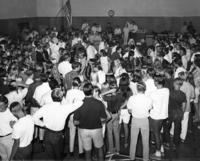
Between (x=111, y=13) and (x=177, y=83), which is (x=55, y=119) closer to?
(x=177, y=83)

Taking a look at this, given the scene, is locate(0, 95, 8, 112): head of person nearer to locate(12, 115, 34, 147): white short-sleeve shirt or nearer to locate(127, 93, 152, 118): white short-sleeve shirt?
locate(12, 115, 34, 147): white short-sleeve shirt

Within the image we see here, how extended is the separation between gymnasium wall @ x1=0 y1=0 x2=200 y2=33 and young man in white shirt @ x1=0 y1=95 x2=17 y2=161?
1414 centimetres

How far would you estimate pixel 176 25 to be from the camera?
762 inches

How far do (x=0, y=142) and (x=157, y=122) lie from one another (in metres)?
2.93

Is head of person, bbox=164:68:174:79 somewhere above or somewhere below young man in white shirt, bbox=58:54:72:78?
below

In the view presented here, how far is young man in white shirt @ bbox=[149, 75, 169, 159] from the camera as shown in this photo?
6273 millimetres

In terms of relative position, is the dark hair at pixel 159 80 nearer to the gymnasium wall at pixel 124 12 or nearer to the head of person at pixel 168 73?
the head of person at pixel 168 73

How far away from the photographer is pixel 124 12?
19.3 meters

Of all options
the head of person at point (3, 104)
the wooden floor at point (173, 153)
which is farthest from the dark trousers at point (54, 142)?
the wooden floor at point (173, 153)

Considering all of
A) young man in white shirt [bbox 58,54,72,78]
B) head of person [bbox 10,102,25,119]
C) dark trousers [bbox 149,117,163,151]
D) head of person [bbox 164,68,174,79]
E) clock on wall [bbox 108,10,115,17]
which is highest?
clock on wall [bbox 108,10,115,17]

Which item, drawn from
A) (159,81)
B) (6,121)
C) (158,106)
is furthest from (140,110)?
(6,121)

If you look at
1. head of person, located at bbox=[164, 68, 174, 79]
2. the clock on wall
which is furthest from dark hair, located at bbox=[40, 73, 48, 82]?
the clock on wall

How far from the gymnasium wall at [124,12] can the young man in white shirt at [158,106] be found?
13.5 metres

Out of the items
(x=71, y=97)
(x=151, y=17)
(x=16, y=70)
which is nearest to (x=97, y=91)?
(x=71, y=97)
